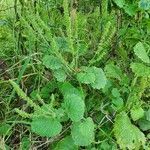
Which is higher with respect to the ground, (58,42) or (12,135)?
(58,42)

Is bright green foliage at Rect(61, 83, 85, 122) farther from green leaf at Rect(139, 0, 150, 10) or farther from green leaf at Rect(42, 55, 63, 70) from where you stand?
green leaf at Rect(139, 0, 150, 10)

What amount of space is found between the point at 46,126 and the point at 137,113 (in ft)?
1.22

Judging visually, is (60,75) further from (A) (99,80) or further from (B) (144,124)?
(B) (144,124)

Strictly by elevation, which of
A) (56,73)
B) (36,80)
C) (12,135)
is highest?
(56,73)

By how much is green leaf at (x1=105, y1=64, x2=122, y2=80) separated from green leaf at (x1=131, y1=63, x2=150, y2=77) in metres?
0.10

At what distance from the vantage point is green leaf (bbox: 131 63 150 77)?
5.21 feet

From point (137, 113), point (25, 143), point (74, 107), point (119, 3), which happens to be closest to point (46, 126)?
point (74, 107)

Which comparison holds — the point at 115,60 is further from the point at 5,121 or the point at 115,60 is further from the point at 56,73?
the point at 5,121

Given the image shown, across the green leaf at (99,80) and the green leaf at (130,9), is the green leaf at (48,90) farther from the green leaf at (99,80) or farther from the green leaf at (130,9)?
the green leaf at (130,9)

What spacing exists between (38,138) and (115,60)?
0.48 m

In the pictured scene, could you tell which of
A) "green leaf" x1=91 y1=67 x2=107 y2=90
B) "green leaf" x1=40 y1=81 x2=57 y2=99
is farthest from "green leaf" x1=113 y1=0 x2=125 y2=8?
"green leaf" x1=40 y1=81 x2=57 y2=99

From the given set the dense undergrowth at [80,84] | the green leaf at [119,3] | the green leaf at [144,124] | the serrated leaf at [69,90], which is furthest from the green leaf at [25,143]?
the green leaf at [119,3]

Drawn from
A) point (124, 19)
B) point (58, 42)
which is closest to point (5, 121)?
point (58, 42)

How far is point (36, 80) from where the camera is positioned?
1.80m
